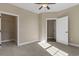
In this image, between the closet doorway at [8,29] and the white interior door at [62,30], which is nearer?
the white interior door at [62,30]

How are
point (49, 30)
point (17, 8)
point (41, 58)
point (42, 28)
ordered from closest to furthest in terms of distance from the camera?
point (41, 58) < point (17, 8) < point (42, 28) < point (49, 30)

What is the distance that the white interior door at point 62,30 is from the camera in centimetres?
657

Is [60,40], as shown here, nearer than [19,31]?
No

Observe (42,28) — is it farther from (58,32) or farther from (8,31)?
(8,31)

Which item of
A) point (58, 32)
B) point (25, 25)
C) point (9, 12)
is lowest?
point (58, 32)

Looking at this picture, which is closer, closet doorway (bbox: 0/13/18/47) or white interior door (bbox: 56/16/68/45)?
white interior door (bbox: 56/16/68/45)

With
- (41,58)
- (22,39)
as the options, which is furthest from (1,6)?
(41,58)

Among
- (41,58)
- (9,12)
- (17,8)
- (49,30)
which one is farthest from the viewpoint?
(49,30)

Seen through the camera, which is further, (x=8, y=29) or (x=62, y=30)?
(x=8, y=29)

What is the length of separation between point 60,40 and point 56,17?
5.47 feet

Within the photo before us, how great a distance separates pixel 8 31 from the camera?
8.39 m

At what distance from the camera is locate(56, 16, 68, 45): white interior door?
6566mm

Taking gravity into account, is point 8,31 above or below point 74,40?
above

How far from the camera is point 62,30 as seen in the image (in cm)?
706
